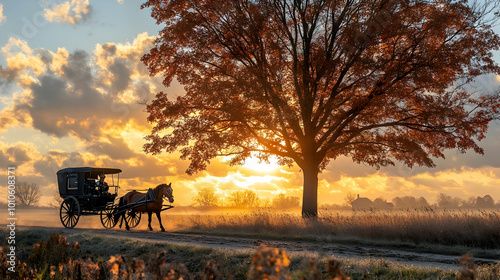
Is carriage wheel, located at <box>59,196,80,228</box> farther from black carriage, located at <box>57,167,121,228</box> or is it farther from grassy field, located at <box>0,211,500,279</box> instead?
grassy field, located at <box>0,211,500,279</box>

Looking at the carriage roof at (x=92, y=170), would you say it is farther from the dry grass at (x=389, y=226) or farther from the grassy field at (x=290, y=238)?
the dry grass at (x=389, y=226)

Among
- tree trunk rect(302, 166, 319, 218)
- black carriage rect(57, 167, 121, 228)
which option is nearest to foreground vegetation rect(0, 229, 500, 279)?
black carriage rect(57, 167, 121, 228)

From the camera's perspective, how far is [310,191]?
65.4 ft

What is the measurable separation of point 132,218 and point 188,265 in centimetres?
1288

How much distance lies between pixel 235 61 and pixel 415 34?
348 inches

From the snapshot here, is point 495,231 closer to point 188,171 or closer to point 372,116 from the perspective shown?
point 372,116

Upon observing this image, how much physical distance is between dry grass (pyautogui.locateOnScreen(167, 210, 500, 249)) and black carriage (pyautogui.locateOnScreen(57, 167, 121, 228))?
5.23 metres

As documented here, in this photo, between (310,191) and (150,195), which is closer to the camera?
(150,195)

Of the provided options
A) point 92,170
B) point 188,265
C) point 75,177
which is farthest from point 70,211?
point 188,265

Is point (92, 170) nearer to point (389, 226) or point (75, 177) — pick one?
point (75, 177)

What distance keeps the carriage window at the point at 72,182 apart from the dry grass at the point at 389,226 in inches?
266

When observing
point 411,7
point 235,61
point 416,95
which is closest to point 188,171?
point 235,61

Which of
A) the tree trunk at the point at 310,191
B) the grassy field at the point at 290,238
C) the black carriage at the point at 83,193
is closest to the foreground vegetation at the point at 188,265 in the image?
the grassy field at the point at 290,238

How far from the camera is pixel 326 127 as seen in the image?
66.8 ft
